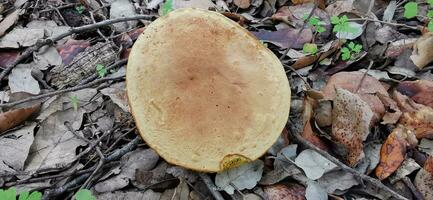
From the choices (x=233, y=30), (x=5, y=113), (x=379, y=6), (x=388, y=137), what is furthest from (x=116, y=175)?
(x=379, y=6)

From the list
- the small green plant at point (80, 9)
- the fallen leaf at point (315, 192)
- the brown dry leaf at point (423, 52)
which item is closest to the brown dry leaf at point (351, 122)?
the fallen leaf at point (315, 192)

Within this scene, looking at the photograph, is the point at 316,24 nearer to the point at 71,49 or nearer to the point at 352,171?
the point at 352,171

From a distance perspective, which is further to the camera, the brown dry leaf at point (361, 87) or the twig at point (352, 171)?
the brown dry leaf at point (361, 87)

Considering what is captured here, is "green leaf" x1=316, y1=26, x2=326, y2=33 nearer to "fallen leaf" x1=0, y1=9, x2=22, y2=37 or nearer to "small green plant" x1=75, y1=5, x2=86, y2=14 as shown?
"small green plant" x1=75, y1=5, x2=86, y2=14

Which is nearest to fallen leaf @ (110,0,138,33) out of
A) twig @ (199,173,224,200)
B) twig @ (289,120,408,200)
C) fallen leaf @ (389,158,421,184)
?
twig @ (199,173,224,200)

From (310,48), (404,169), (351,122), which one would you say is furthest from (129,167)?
(404,169)

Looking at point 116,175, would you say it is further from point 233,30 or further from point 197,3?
point 197,3

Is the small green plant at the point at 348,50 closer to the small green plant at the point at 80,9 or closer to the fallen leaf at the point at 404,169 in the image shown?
→ the fallen leaf at the point at 404,169
